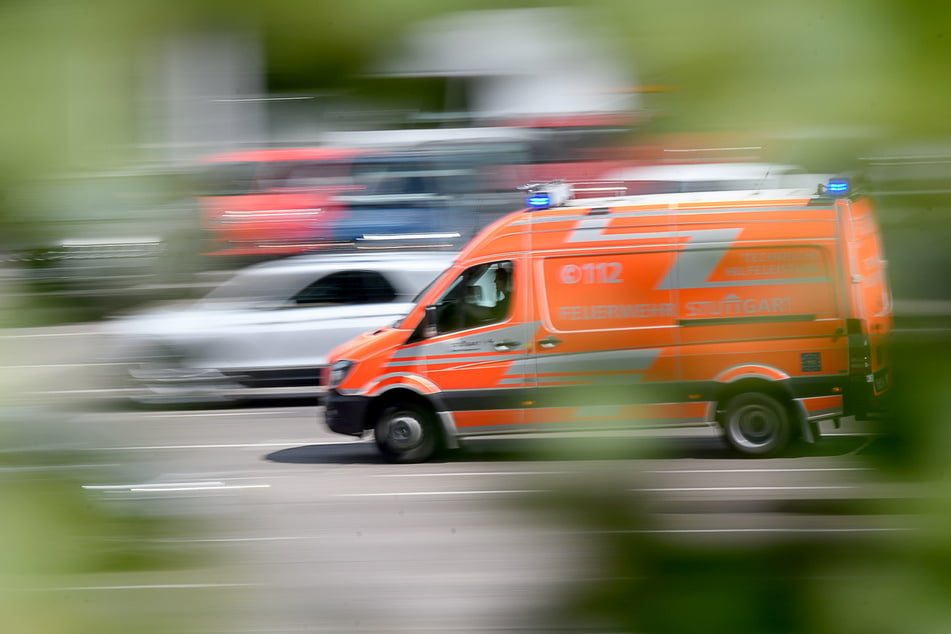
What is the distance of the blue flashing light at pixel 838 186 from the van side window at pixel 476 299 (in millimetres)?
5407

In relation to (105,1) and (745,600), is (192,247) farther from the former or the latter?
(745,600)

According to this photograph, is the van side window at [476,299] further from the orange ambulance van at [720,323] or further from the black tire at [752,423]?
the orange ambulance van at [720,323]

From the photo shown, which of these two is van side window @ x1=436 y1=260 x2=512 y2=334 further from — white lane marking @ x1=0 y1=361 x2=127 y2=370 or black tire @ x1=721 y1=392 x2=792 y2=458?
white lane marking @ x1=0 y1=361 x2=127 y2=370

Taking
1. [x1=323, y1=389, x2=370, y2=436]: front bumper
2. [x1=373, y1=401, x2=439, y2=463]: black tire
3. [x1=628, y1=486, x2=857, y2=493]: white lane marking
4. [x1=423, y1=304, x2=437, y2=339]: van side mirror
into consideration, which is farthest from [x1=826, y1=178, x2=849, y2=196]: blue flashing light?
[x1=323, y1=389, x2=370, y2=436]: front bumper

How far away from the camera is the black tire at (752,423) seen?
1085 millimetres

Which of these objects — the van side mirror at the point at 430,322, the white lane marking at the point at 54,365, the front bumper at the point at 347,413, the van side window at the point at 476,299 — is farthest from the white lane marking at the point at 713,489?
the front bumper at the point at 347,413

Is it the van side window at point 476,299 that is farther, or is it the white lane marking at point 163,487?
the van side window at point 476,299

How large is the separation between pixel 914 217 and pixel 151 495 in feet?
1.09

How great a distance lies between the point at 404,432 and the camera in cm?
643

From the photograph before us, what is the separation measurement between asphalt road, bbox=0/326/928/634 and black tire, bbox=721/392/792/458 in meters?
0.17

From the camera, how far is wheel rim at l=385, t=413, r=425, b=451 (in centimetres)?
639

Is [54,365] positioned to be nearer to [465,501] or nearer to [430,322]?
[465,501]

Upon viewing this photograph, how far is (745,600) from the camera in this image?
501 mm

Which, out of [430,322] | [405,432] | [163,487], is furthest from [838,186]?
[405,432]
